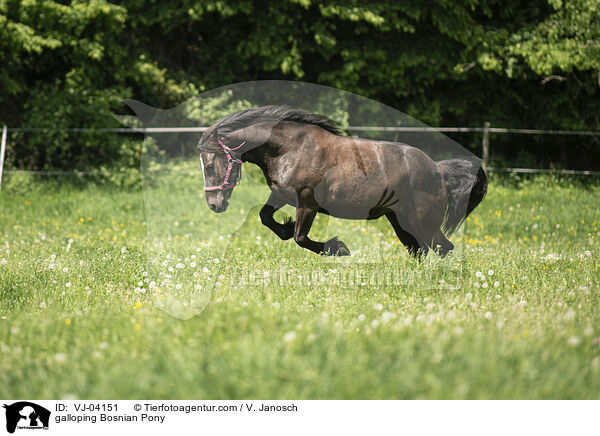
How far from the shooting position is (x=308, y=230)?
393 centimetres

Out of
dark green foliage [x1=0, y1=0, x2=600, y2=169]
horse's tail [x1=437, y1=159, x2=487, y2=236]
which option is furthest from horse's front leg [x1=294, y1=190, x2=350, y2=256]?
dark green foliage [x1=0, y1=0, x2=600, y2=169]

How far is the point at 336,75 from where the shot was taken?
42.9 feet

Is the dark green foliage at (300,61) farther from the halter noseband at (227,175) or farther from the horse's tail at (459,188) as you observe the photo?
the halter noseband at (227,175)

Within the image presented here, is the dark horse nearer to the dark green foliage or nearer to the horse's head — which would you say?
the horse's head

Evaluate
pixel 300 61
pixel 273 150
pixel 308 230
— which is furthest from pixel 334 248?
pixel 300 61

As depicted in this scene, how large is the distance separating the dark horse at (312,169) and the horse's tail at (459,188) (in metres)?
0.35

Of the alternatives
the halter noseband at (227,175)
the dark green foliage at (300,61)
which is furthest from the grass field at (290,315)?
the dark green foliage at (300,61)

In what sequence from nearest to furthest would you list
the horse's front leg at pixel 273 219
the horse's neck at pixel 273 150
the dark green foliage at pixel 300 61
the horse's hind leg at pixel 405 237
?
the horse's neck at pixel 273 150, the horse's front leg at pixel 273 219, the horse's hind leg at pixel 405 237, the dark green foliage at pixel 300 61

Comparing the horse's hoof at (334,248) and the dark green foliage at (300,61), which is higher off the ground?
the dark green foliage at (300,61)

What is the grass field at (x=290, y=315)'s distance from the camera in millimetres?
2623

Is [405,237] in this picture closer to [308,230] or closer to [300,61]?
[308,230]
